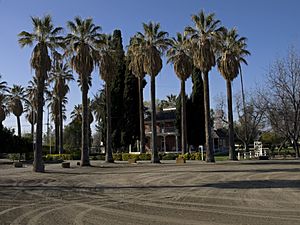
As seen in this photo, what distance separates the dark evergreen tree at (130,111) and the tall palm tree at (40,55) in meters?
26.0

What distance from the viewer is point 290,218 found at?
10172 millimetres

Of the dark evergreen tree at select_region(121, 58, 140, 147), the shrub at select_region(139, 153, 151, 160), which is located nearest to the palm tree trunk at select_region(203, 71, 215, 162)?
the shrub at select_region(139, 153, 151, 160)

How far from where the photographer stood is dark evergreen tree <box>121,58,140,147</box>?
57875 millimetres

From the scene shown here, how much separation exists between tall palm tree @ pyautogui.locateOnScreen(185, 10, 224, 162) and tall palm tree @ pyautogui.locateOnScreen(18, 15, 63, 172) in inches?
582

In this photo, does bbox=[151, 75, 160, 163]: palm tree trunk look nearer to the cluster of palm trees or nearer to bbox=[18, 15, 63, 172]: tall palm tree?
the cluster of palm trees

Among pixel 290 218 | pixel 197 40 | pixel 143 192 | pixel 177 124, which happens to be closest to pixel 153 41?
pixel 197 40

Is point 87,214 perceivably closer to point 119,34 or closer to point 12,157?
point 119,34

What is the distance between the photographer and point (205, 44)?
1601 inches

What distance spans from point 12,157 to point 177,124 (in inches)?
983

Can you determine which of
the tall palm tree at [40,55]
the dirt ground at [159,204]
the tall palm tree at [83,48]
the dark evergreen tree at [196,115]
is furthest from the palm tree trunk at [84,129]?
the dark evergreen tree at [196,115]

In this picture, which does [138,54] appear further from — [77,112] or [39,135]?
[77,112]

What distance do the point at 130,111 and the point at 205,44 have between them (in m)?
20.4

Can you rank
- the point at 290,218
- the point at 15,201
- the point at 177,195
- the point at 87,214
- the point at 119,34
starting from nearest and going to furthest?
the point at 290,218
the point at 87,214
the point at 15,201
the point at 177,195
the point at 119,34

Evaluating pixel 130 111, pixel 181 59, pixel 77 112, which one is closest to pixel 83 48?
pixel 181 59
